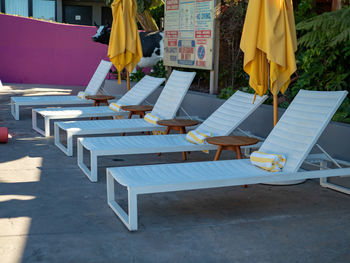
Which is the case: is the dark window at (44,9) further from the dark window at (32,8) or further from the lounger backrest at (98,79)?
the lounger backrest at (98,79)

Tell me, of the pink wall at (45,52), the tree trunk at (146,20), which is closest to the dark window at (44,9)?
the pink wall at (45,52)

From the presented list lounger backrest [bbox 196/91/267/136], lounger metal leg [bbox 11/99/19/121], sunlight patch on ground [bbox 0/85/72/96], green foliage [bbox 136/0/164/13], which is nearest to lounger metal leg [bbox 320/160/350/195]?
lounger backrest [bbox 196/91/267/136]

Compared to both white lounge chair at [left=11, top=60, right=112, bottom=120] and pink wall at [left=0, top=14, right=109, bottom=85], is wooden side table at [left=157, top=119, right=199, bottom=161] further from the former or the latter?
pink wall at [left=0, top=14, right=109, bottom=85]

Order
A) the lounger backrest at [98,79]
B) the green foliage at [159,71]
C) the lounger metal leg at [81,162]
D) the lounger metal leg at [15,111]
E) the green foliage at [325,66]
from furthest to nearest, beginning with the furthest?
the green foliage at [159,71], the lounger backrest at [98,79], the lounger metal leg at [15,111], the green foliage at [325,66], the lounger metal leg at [81,162]

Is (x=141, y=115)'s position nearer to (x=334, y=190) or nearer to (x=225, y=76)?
(x=225, y=76)

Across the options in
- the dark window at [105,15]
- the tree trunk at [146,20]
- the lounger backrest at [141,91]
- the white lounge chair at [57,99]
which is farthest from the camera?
the dark window at [105,15]

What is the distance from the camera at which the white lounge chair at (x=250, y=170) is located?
4195 millimetres

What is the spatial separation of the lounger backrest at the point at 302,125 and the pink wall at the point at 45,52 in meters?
11.3

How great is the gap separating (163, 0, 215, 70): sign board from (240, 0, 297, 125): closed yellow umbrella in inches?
129

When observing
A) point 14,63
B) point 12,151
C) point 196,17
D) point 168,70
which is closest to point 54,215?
point 12,151

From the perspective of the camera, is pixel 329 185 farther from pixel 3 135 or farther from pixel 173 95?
pixel 3 135

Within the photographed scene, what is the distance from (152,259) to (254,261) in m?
0.71

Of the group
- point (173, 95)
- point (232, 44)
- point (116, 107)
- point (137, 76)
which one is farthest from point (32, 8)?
point (173, 95)

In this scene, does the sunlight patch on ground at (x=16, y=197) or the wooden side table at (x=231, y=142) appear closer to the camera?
the sunlight patch on ground at (x=16, y=197)
